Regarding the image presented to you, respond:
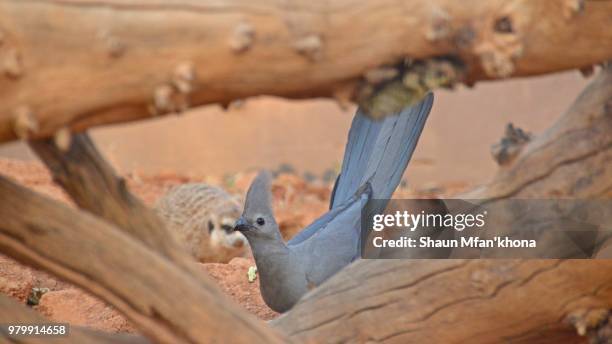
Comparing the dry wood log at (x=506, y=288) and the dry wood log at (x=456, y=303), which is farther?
the dry wood log at (x=456, y=303)

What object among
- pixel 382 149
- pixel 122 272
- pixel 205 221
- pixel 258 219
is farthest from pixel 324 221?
pixel 205 221

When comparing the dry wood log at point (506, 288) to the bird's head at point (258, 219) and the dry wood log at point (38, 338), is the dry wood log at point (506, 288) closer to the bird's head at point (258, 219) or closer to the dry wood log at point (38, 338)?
the dry wood log at point (38, 338)

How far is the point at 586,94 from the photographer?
2686 millimetres

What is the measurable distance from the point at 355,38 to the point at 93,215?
0.78m

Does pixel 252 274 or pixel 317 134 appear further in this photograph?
pixel 317 134

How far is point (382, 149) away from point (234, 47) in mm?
1699

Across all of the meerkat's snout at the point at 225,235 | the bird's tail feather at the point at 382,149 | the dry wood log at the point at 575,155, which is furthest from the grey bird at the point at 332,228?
the meerkat's snout at the point at 225,235

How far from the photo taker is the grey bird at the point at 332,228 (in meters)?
3.67

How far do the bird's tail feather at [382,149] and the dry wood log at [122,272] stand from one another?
134 centimetres

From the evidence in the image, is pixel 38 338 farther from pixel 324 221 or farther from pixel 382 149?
pixel 324 221

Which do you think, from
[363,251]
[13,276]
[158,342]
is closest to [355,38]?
[158,342]

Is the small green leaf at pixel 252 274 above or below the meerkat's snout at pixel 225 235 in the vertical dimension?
below

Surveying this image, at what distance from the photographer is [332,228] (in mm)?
3975

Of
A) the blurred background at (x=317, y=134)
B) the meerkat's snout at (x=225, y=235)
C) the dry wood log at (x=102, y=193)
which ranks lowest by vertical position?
the dry wood log at (x=102, y=193)
